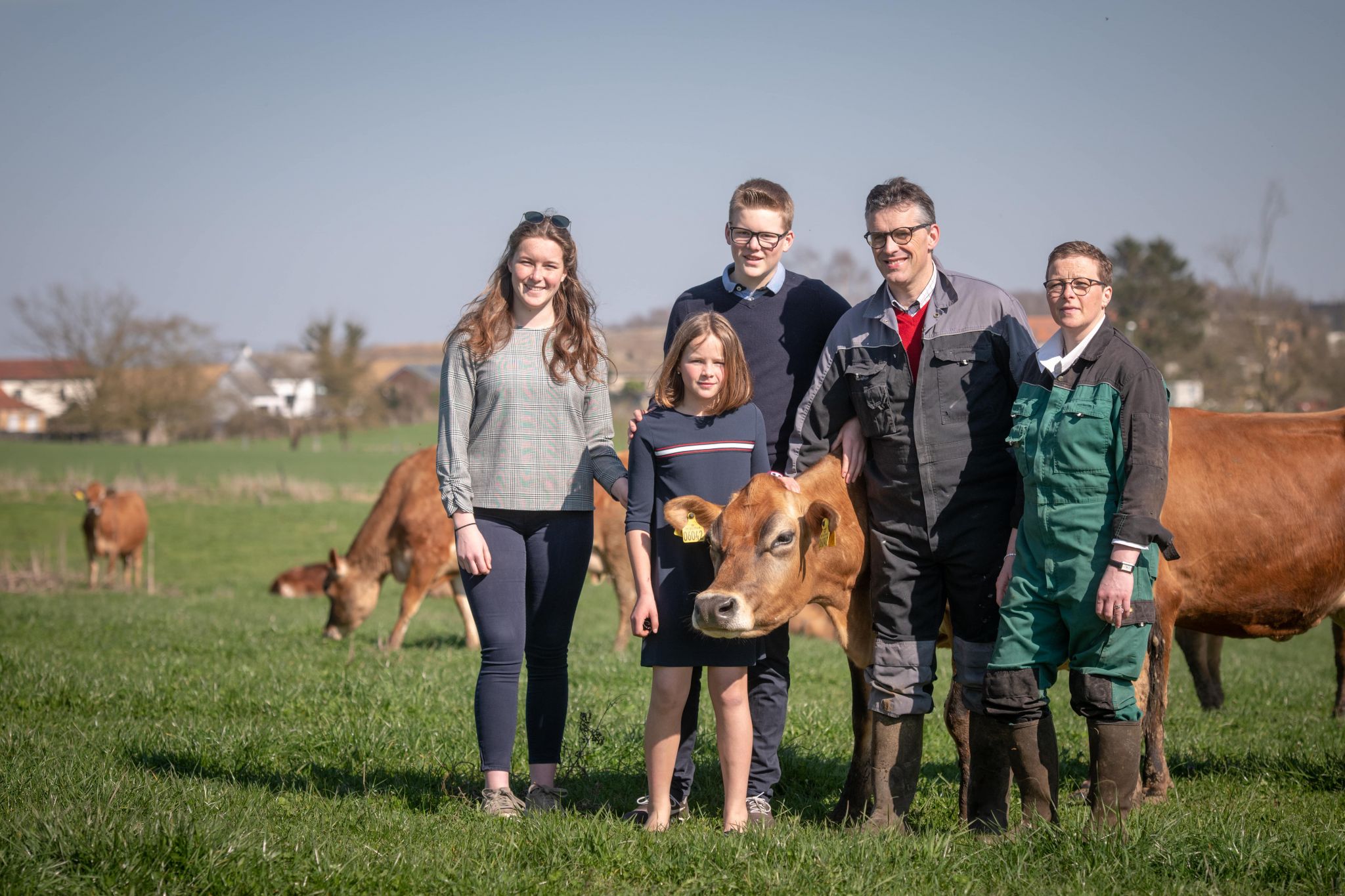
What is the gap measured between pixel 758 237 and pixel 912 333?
818 millimetres

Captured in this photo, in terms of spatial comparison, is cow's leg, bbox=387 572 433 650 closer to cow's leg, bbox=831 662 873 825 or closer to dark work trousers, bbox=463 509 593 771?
dark work trousers, bbox=463 509 593 771

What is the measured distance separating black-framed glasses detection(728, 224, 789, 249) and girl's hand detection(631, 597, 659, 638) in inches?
65.1

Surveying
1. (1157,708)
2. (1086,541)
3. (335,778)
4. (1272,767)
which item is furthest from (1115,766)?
(335,778)

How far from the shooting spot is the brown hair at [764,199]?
4.72 m

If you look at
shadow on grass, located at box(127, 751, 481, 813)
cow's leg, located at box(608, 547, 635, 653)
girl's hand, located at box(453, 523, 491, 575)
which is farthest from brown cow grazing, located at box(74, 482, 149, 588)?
girl's hand, located at box(453, 523, 491, 575)

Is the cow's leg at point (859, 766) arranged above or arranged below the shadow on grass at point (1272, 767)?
above

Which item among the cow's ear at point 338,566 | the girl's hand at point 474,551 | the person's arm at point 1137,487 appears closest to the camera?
the person's arm at point 1137,487

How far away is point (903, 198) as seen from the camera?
4.44m

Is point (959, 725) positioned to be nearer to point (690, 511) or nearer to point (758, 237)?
point (690, 511)

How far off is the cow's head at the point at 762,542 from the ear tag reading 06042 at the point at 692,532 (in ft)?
0.11

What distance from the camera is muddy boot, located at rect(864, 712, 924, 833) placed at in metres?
4.38

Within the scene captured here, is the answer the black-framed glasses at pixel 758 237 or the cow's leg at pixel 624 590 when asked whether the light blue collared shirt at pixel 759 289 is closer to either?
the black-framed glasses at pixel 758 237

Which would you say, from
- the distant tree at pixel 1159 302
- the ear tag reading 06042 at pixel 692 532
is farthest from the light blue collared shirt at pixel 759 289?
the distant tree at pixel 1159 302

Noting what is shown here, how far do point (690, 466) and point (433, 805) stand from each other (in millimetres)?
1946
